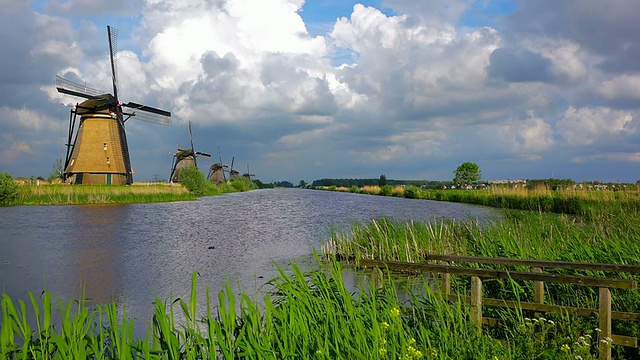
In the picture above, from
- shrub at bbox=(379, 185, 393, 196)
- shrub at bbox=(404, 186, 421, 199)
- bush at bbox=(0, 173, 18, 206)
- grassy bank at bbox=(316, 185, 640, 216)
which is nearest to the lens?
grassy bank at bbox=(316, 185, 640, 216)

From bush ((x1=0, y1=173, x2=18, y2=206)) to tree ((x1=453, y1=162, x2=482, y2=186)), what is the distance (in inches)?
2006

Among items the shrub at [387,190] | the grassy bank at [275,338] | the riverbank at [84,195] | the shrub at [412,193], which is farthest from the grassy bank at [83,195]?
the shrub at [387,190]

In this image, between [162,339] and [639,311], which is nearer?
[162,339]

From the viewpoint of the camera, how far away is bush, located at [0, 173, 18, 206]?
2978 centimetres

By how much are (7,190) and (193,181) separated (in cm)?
2145

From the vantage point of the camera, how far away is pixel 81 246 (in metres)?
14.5

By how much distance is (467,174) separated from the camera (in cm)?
6556

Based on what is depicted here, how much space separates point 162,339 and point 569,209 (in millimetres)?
22228

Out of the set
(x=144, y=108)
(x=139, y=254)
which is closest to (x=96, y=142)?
(x=144, y=108)

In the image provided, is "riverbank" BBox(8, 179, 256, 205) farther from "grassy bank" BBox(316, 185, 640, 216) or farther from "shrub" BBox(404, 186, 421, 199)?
"shrub" BBox(404, 186, 421, 199)

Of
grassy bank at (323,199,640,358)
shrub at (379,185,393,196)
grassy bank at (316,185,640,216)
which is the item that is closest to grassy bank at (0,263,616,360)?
grassy bank at (323,199,640,358)

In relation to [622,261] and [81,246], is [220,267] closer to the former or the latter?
[81,246]

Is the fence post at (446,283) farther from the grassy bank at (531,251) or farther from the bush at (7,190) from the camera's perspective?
the bush at (7,190)

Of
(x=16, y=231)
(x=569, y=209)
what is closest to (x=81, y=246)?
(x=16, y=231)
